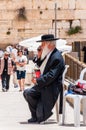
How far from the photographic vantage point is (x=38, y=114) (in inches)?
424

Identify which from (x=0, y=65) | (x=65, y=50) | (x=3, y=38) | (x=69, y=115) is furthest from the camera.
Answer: (x=3, y=38)

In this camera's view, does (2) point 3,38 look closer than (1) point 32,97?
No

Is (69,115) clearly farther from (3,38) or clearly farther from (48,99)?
(3,38)

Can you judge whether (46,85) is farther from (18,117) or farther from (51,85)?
(18,117)

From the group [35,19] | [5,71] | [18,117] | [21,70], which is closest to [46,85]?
[18,117]

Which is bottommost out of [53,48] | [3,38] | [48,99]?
[3,38]

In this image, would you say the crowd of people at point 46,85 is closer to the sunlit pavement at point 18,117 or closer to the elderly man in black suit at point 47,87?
the elderly man in black suit at point 47,87

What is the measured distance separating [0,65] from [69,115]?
7.86 m

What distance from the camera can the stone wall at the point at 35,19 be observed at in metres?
36.8

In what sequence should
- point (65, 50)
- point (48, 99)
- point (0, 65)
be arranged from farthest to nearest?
1. point (65, 50)
2. point (0, 65)
3. point (48, 99)

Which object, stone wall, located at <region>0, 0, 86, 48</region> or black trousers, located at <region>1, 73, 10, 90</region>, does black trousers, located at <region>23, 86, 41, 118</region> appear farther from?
stone wall, located at <region>0, 0, 86, 48</region>

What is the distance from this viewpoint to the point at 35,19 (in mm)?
37000

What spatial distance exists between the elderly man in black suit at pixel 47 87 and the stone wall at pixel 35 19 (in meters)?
25.8

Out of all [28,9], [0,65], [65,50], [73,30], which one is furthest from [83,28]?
[0,65]
